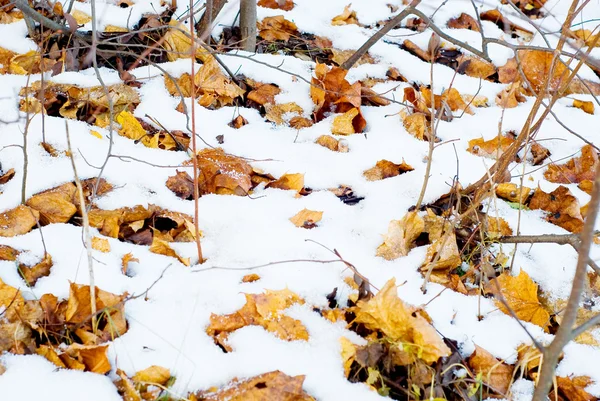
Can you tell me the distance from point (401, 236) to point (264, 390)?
0.73 m

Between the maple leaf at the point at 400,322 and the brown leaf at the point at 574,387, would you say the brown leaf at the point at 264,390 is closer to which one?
the maple leaf at the point at 400,322

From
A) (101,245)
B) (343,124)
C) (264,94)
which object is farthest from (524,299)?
(264,94)

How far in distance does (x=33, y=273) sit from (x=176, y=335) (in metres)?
0.46

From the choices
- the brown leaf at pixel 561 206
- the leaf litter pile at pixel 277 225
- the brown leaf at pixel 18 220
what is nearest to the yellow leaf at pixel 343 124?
the leaf litter pile at pixel 277 225

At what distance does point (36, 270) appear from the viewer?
5.03 ft

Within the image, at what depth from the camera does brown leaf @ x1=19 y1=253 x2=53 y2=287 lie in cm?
151

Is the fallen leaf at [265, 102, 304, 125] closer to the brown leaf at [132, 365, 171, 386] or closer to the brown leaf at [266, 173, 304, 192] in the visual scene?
the brown leaf at [266, 173, 304, 192]

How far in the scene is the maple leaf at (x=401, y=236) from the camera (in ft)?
5.74

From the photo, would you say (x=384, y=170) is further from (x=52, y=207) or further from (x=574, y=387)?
(x=52, y=207)

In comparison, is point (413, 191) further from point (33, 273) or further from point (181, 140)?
point (33, 273)

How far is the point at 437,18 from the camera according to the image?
3219 millimetres

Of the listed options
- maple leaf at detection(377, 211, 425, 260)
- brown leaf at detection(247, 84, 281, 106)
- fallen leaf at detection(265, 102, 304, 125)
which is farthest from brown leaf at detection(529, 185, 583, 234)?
brown leaf at detection(247, 84, 281, 106)

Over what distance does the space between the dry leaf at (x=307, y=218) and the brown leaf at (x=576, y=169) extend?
3.25 feet

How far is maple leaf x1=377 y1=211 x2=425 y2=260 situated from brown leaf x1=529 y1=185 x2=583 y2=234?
0.52 meters
